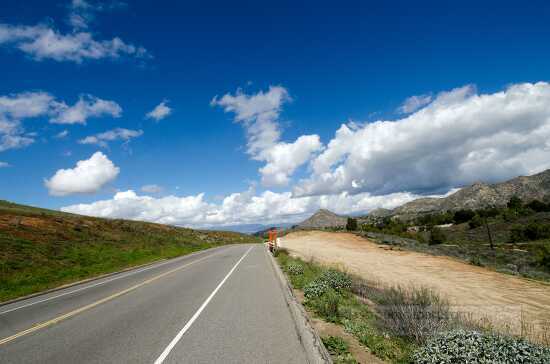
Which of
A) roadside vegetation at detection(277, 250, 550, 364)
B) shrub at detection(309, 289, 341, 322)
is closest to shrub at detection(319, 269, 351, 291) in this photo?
roadside vegetation at detection(277, 250, 550, 364)

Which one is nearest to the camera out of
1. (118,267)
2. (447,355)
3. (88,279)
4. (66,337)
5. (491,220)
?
(447,355)

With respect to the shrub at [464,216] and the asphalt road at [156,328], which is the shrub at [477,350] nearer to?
the asphalt road at [156,328]

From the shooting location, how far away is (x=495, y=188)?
161250 millimetres

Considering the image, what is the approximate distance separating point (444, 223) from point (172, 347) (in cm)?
9546

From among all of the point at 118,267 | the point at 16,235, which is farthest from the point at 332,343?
the point at 16,235

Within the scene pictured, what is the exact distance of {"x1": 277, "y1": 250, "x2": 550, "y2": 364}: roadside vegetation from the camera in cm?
441

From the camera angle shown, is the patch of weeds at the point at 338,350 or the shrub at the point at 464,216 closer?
the patch of weeds at the point at 338,350

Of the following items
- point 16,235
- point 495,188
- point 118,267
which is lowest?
point 118,267

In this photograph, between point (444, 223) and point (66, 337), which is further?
point (444, 223)

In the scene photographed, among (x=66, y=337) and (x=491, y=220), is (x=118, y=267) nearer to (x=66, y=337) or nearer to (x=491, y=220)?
(x=66, y=337)

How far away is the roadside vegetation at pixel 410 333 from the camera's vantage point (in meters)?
4.41

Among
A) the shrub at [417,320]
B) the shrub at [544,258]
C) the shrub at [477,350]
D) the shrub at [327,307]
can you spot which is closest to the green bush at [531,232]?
the shrub at [544,258]

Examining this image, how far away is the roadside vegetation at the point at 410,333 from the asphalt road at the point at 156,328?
46.5 inches

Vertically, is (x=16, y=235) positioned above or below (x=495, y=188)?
below
